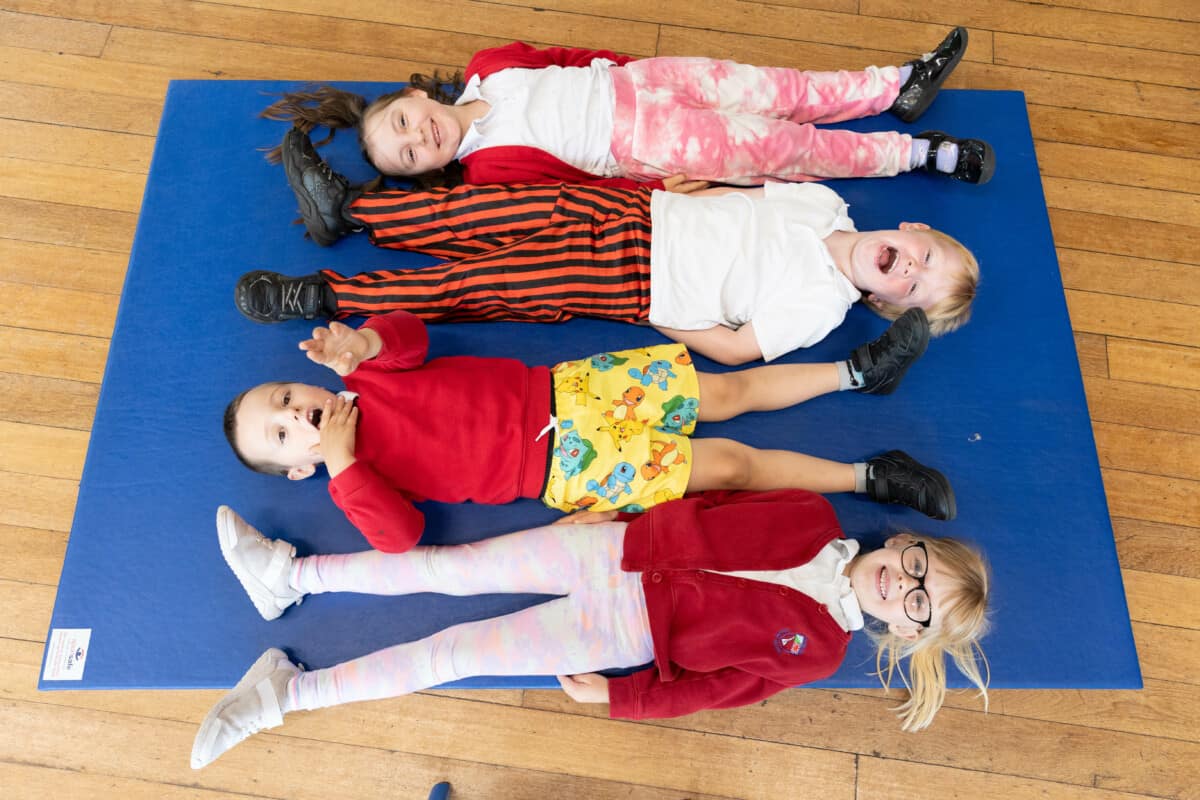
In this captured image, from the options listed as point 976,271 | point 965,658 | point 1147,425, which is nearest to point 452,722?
point 965,658

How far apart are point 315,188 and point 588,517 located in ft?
3.27

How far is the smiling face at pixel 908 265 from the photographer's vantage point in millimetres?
1725

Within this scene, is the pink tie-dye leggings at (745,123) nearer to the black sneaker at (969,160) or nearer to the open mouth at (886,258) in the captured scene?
the black sneaker at (969,160)

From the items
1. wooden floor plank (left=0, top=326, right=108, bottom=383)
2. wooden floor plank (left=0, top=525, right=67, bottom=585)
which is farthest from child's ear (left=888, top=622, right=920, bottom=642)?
wooden floor plank (left=0, top=326, right=108, bottom=383)

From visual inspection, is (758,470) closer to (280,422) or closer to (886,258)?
(886,258)

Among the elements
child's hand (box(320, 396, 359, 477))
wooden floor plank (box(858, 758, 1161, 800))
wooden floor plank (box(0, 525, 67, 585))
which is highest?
child's hand (box(320, 396, 359, 477))

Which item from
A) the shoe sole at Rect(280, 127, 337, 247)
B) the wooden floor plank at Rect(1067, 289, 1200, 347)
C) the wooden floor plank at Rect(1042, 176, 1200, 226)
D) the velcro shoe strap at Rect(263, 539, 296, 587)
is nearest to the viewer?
the velcro shoe strap at Rect(263, 539, 296, 587)

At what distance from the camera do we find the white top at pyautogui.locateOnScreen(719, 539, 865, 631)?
4.98 ft

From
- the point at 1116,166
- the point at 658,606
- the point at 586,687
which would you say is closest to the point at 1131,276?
the point at 1116,166

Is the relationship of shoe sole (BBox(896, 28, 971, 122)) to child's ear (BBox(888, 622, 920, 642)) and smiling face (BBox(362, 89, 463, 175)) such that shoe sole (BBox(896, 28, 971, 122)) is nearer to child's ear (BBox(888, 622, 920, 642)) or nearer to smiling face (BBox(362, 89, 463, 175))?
smiling face (BBox(362, 89, 463, 175))

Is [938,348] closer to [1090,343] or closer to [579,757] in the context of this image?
[1090,343]

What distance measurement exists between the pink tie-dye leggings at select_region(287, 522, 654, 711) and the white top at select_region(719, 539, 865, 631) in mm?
241

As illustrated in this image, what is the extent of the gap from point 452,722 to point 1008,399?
5.09 feet

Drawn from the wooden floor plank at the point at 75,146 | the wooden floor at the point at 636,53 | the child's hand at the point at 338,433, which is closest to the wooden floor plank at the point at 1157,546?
the wooden floor at the point at 636,53
